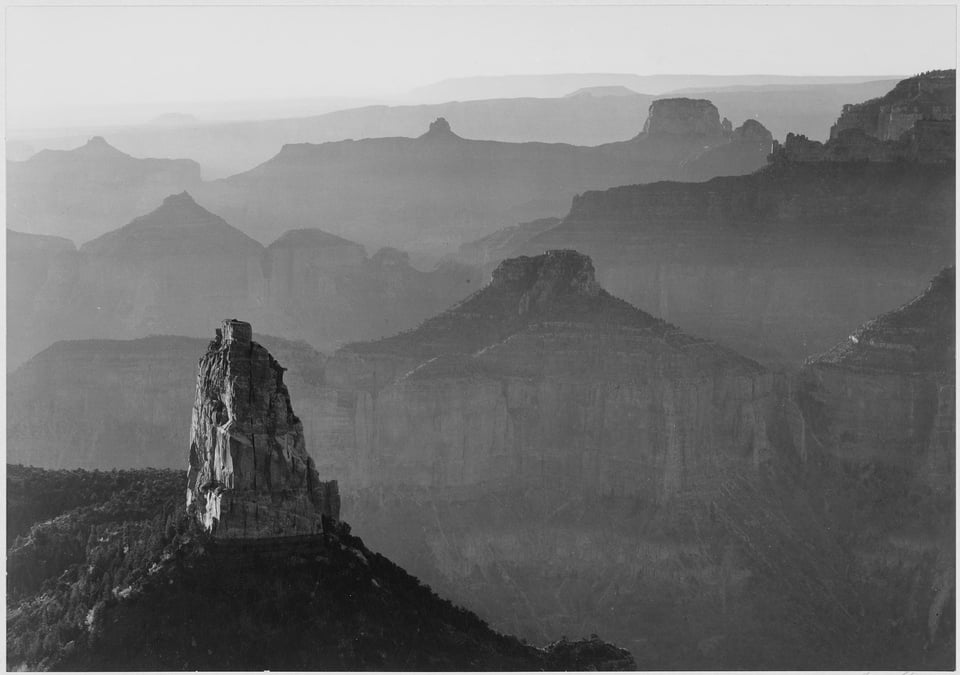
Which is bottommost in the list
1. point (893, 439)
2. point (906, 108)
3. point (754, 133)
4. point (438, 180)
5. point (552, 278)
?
point (893, 439)

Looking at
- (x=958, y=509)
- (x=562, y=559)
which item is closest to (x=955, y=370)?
(x=958, y=509)

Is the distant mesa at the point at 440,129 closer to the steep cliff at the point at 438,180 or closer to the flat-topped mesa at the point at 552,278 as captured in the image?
the steep cliff at the point at 438,180

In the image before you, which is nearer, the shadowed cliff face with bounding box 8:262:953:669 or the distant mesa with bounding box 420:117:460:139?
the shadowed cliff face with bounding box 8:262:953:669

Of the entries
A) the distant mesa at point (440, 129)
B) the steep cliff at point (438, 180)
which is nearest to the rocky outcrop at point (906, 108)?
the steep cliff at point (438, 180)

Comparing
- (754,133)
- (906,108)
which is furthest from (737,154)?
(906,108)

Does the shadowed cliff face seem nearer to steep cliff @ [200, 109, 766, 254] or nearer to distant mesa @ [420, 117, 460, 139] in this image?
steep cliff @ [200, 109, 766, 254]

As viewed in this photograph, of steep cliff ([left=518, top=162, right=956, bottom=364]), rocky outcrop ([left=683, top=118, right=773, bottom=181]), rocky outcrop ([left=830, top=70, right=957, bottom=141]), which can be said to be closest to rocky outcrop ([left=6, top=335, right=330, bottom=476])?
steep cliff ([left=518, top=162, right=956, bottom=364])

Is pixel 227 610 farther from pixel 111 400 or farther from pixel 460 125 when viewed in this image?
pixel 460 125
